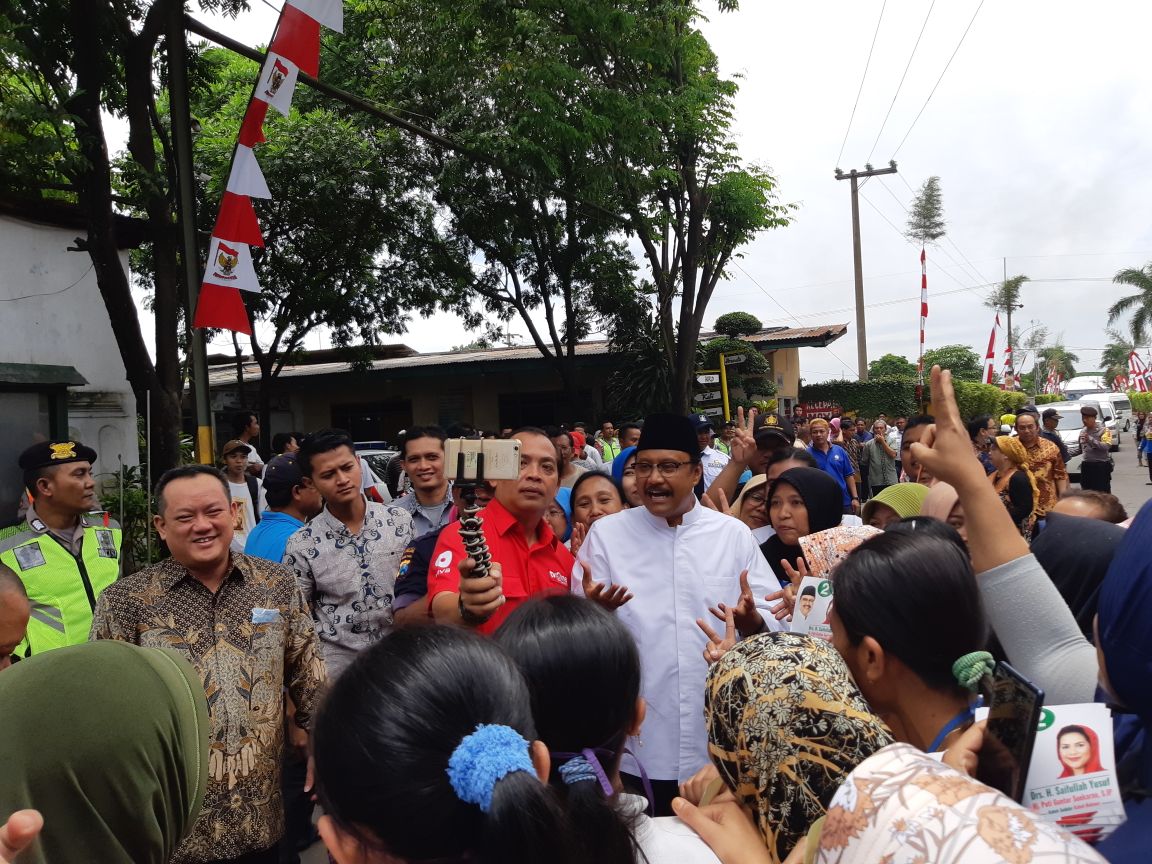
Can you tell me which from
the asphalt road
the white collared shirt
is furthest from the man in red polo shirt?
the asphalt road

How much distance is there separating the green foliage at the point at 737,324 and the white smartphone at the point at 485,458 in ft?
77.8

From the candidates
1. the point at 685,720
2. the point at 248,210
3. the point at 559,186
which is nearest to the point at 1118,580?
the point at 685,720

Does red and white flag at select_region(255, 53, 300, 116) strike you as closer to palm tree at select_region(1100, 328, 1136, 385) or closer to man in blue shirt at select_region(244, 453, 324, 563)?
man in blue shirt at select_region(244, 453, 324, 563)

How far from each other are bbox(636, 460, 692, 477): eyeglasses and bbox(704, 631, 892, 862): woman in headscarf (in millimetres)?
1675

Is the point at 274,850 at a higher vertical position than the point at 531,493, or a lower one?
lower

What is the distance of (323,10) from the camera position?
22.5ft

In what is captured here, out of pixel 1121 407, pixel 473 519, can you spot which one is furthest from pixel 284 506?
pixel 1121 407

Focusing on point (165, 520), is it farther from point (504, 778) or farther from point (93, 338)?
point (93, 338)

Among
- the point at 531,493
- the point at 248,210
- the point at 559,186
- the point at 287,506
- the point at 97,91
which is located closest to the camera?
the point at 531,493

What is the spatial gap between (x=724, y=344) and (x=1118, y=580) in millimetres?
21350

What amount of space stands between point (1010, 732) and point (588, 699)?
74 centimetres

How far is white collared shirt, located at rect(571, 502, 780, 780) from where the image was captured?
9.74ft

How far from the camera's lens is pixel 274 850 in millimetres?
2873

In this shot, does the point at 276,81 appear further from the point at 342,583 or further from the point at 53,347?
the point at 53,347
